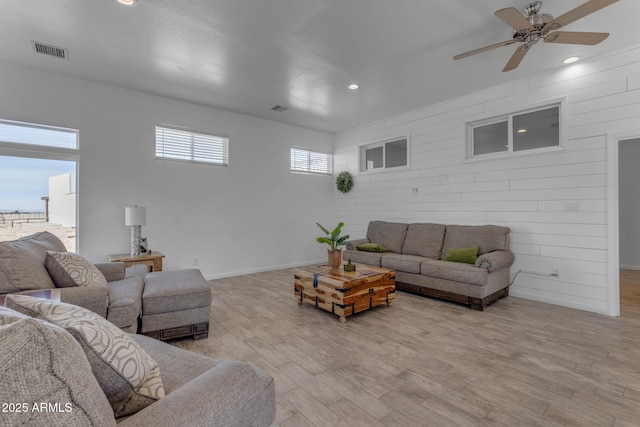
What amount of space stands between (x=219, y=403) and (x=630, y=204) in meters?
8.13

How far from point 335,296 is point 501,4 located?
318 cm

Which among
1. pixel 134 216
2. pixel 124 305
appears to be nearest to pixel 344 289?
pixel 124 305

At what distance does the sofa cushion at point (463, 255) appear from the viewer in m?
3.92

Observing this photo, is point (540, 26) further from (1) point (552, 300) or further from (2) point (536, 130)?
(1) point (552, 300)

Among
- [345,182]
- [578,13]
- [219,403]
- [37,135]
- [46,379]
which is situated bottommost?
[219,403]

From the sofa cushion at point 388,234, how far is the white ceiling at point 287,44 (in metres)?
2.24

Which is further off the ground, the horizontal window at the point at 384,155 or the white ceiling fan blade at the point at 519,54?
the white ceiling fan blade at the point at 519,54

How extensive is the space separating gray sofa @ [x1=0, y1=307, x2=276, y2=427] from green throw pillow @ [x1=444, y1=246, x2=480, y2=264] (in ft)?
12.1

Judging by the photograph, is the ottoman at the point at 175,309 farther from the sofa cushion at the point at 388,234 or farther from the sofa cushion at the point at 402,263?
the sofa cushion at the point at 388,234

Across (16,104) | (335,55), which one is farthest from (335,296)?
(16,104)

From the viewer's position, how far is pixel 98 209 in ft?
13.3

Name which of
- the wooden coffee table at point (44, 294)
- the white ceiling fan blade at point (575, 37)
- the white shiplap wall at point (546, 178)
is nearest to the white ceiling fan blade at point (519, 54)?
the white ceiling fan blade at point (575, 37)

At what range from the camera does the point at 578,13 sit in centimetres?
216

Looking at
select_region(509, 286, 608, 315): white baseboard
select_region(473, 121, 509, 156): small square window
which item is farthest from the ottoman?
select_region(473, 121, 509, 156): small square window
